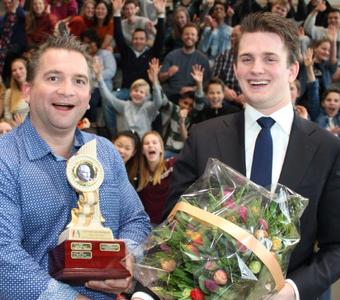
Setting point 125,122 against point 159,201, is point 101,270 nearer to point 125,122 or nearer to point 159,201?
point 159,201

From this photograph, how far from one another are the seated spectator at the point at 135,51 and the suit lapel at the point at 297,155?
5808 millimetres

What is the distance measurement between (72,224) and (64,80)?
44cm

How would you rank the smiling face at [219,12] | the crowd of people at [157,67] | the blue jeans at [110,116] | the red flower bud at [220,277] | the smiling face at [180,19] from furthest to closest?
the smiling face at [219,12] → the smiling face at [180,19] → the blue jeans at [110,116] → the crowd of people at [157,67] → the red flower bud at [220,277]

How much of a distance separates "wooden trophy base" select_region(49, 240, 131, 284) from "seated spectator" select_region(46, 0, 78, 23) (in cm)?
740

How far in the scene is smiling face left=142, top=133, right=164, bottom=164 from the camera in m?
5.55

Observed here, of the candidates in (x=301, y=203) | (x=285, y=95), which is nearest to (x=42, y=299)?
(x=301, y=203)

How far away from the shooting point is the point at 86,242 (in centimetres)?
190

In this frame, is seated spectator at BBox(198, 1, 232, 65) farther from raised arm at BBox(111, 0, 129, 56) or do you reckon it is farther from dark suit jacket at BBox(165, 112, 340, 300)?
dark suit jacket at BBox(165, 112, 340, 300)

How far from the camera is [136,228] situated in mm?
2217

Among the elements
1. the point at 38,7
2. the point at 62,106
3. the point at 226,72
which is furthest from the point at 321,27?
the point at 62,106

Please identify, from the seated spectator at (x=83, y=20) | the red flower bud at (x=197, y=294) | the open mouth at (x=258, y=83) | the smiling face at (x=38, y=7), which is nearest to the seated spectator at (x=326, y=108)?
the seated spectator at (x=83, y=20)

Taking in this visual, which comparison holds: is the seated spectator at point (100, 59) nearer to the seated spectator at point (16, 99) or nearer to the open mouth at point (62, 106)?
the seated spectator at point (16, 99)

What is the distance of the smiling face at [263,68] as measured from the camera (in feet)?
6.34

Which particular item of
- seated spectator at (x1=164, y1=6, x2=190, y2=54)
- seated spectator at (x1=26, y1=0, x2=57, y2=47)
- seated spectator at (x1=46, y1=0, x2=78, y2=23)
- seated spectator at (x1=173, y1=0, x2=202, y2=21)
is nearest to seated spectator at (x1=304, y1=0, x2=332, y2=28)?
seated spectator at (x1=173, y1=0, x2=202, y2=21)
